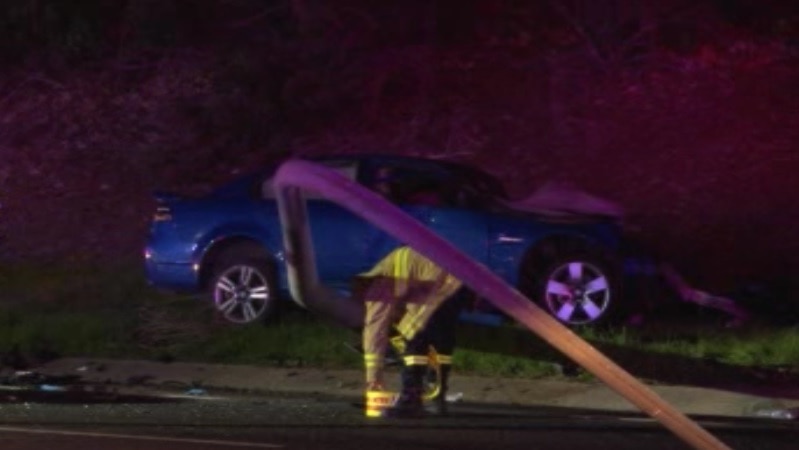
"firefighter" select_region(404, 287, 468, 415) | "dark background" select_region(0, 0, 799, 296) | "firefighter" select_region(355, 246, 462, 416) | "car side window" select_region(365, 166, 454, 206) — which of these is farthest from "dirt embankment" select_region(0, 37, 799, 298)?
"firefighter" select_region(355, 246, 462, 416)

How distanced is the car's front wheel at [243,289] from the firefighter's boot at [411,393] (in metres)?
4.76

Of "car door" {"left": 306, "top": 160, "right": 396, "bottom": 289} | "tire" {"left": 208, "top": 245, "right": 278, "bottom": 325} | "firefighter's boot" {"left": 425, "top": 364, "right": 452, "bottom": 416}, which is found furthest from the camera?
"tire" {"left": 208, "top": 245, "right": 278, "bottom": 325}

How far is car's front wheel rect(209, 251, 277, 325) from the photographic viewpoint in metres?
15.3

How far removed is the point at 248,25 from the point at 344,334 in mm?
9430

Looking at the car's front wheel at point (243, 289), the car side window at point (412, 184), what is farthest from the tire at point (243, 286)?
the car side window at point (412, 184)

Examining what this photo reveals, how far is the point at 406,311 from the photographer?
35.3ft

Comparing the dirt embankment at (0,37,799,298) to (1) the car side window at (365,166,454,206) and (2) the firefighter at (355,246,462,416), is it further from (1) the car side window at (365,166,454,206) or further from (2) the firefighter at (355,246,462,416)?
(2) the firefighter at (355,246,462,416)

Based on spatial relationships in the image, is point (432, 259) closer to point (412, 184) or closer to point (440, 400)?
point (440, 400)

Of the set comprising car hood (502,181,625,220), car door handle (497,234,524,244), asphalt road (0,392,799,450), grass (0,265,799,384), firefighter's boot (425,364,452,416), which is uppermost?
car hood (502,181,625,220)

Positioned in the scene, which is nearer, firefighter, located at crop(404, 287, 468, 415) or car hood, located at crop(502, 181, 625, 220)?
firefighter, located at crop(404, 287, 468, 415)

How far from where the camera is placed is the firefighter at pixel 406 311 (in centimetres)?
1041

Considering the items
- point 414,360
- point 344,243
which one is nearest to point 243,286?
point 344,243

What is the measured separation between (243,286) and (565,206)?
3.04 m

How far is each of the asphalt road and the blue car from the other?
10.2ft
